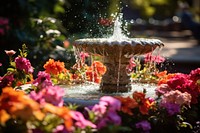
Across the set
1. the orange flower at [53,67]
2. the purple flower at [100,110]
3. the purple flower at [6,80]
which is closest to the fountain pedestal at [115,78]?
the orange flower at [53,67]

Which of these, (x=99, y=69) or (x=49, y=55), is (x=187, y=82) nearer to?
(x=99, y=69)

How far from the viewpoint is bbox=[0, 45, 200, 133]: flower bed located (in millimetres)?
2939

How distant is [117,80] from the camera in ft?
15.9

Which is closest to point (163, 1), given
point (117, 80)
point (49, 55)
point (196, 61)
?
point (196, 61)

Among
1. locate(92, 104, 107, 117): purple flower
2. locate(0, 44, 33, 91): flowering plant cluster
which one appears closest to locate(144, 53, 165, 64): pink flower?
locate(0, 44, 33, 91): flowering plant cluster

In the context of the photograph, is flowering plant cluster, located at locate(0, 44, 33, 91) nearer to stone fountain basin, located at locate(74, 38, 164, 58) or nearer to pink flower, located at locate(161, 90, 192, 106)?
stone fountain basin, located at locate(74, 38, 164, 58)

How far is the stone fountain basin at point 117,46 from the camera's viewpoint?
4.45m

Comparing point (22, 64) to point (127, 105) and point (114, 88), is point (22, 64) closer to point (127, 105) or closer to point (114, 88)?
point (114, 88)

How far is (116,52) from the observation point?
4.60 m

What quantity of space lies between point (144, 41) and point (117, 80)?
50 centimetres

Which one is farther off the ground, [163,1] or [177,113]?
[163,1]

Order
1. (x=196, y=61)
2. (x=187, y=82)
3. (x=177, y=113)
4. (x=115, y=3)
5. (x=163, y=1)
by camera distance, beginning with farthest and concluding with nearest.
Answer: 1. (x=163, y=1)
2. (x=196, y=61)
3. (x=115, y=3)
4. (x=187, y=82)
5. (x=177, y=113)

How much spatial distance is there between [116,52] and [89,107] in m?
0.96

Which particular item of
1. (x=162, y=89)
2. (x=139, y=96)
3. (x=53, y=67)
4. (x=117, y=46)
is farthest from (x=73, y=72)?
(x=139, y=96)
